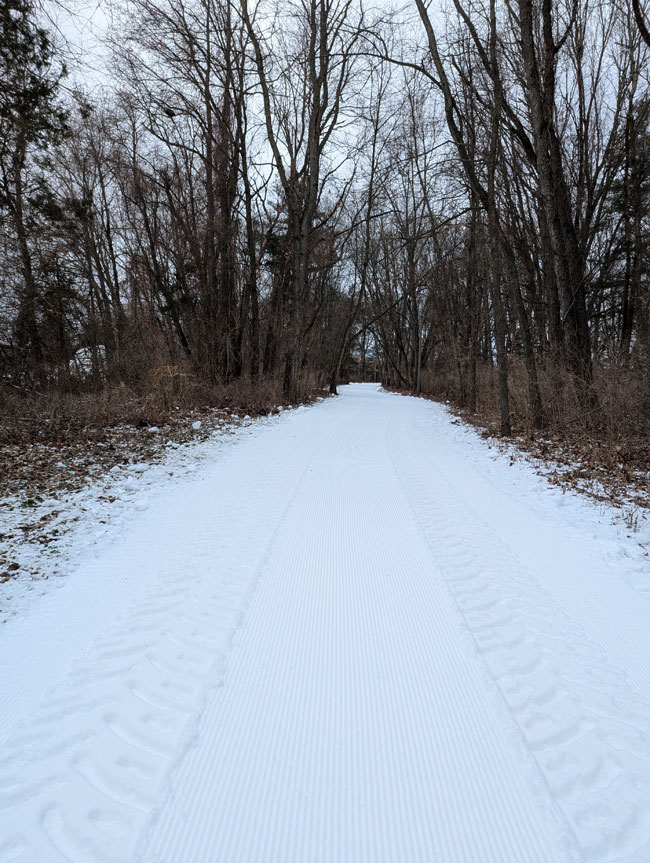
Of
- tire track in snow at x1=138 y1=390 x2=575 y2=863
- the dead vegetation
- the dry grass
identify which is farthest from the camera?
the dry grass

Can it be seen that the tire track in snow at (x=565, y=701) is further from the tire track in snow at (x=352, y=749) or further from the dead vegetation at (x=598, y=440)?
the dead vegetation at (x=598, y=440)

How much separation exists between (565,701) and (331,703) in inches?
43.2

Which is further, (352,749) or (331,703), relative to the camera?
(331,703)

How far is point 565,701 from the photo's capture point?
1920mm

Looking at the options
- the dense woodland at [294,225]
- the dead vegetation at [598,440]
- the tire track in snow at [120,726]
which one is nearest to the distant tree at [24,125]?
the dense woodland at [294,225]

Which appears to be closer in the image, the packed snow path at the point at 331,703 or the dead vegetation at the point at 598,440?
the packed snow path at the point at 331,703

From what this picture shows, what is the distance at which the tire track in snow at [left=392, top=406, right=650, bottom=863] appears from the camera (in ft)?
4.67

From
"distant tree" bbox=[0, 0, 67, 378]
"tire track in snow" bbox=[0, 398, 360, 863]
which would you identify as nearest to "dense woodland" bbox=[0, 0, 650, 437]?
"distant tree" bbox=[0, 0, 67, 378]

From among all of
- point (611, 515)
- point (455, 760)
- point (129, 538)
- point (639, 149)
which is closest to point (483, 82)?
point (639, 149)

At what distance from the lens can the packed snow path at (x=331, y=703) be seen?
1.38 metres

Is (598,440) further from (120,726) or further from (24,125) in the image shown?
(24,125)

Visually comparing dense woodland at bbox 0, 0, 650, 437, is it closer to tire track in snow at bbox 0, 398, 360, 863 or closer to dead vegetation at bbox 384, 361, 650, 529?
dead vegetation at bbox 384, 361, 650, 529

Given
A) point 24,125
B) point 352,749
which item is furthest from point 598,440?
point 24,125

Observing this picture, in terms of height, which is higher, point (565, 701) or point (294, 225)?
point (294, 225)
